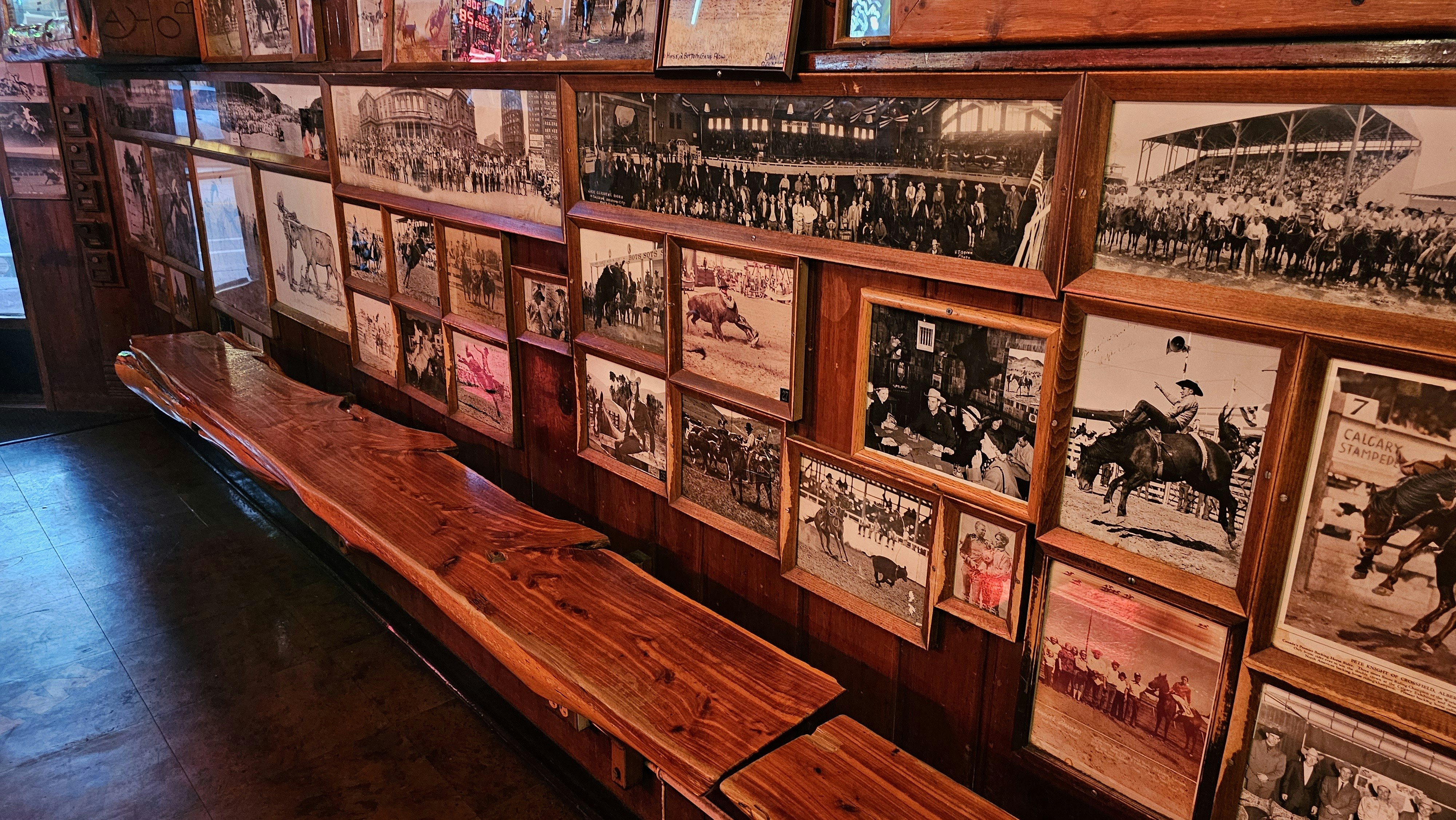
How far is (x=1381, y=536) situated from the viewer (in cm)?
128

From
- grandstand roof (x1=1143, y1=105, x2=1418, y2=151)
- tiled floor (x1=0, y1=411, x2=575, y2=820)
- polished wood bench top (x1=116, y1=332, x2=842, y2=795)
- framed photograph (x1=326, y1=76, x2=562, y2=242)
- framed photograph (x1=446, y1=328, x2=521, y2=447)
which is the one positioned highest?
grandstand roof (x1=1143, y1=105, x2=1418, y2=151)

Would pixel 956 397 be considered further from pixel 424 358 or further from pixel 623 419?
pixel 424 358

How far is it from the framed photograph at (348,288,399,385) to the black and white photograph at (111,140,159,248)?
2488 mm

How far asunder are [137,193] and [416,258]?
3.41 m

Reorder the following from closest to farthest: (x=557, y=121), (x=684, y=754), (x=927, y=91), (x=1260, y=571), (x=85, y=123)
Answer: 1. (x=1260, y=571)
2. (x=927, y=91)
3. (x=684, y=754)
4. (x=557, y=121)
5. (x=85, y=123)

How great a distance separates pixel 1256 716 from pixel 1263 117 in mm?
903

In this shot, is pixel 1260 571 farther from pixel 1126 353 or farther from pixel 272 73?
pixel 272 73

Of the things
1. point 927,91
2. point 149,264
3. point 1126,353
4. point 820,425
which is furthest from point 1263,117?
point 149,264

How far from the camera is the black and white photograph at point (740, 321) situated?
81.2 inches

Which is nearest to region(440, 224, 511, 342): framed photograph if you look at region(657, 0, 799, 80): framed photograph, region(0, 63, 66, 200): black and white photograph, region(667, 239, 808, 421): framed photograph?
region(667, 239, 808, 421): framed photograph

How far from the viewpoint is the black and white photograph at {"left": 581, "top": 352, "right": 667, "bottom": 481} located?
8.38 ft

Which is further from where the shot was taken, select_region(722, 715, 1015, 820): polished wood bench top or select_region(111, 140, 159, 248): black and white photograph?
select_region(111, 140, 159, 248): black and white photograph

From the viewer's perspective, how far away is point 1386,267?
121cm

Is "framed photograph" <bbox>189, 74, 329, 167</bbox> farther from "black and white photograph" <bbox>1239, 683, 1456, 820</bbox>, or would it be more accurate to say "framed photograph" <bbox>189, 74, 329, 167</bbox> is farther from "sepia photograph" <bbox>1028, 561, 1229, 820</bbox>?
"black and white photograph" <bbox>1239, 683, 1456, 820</bbox>
